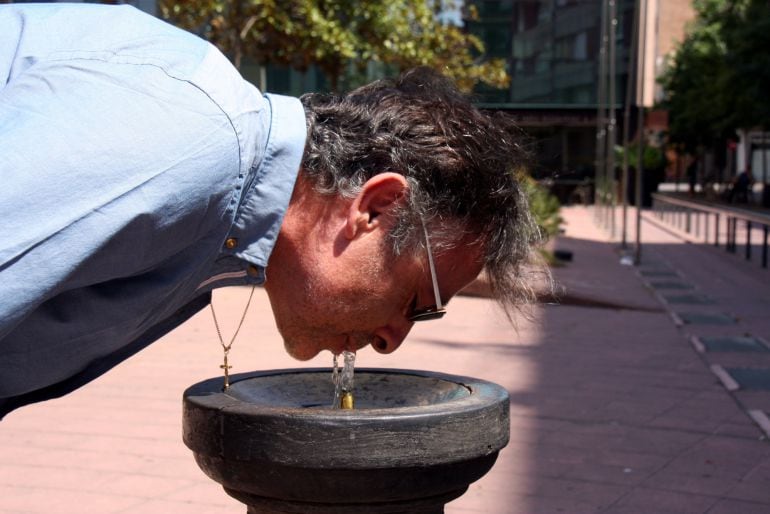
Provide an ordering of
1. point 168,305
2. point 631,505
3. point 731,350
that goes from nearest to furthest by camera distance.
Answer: point 168,305
point 631,505
point 731,350

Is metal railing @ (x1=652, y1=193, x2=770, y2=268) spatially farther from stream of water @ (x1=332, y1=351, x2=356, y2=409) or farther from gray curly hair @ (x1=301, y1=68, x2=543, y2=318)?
gray curly hair @ (x1=301, y1=68, x2=543, y2=318)

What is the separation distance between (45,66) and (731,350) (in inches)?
265

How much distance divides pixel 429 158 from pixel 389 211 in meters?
0.10

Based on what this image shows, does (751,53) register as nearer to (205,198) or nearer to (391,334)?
(391,334)

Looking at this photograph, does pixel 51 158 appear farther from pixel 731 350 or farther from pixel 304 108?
pixel 731 350

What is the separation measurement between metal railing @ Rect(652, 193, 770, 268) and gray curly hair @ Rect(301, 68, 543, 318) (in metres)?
10.6

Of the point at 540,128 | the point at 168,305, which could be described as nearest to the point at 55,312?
the point at 168,305

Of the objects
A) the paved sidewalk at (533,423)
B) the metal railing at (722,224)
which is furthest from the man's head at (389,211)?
the metal railing at (722,224)

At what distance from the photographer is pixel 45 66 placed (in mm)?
1340

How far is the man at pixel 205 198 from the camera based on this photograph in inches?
48.4

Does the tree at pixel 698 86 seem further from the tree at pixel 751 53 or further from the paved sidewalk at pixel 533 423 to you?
the paved sidewalk at pixel 533 423

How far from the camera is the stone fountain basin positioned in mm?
1983

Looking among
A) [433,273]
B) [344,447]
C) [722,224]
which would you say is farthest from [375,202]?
[722,224]

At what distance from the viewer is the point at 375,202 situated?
66.0 inches
